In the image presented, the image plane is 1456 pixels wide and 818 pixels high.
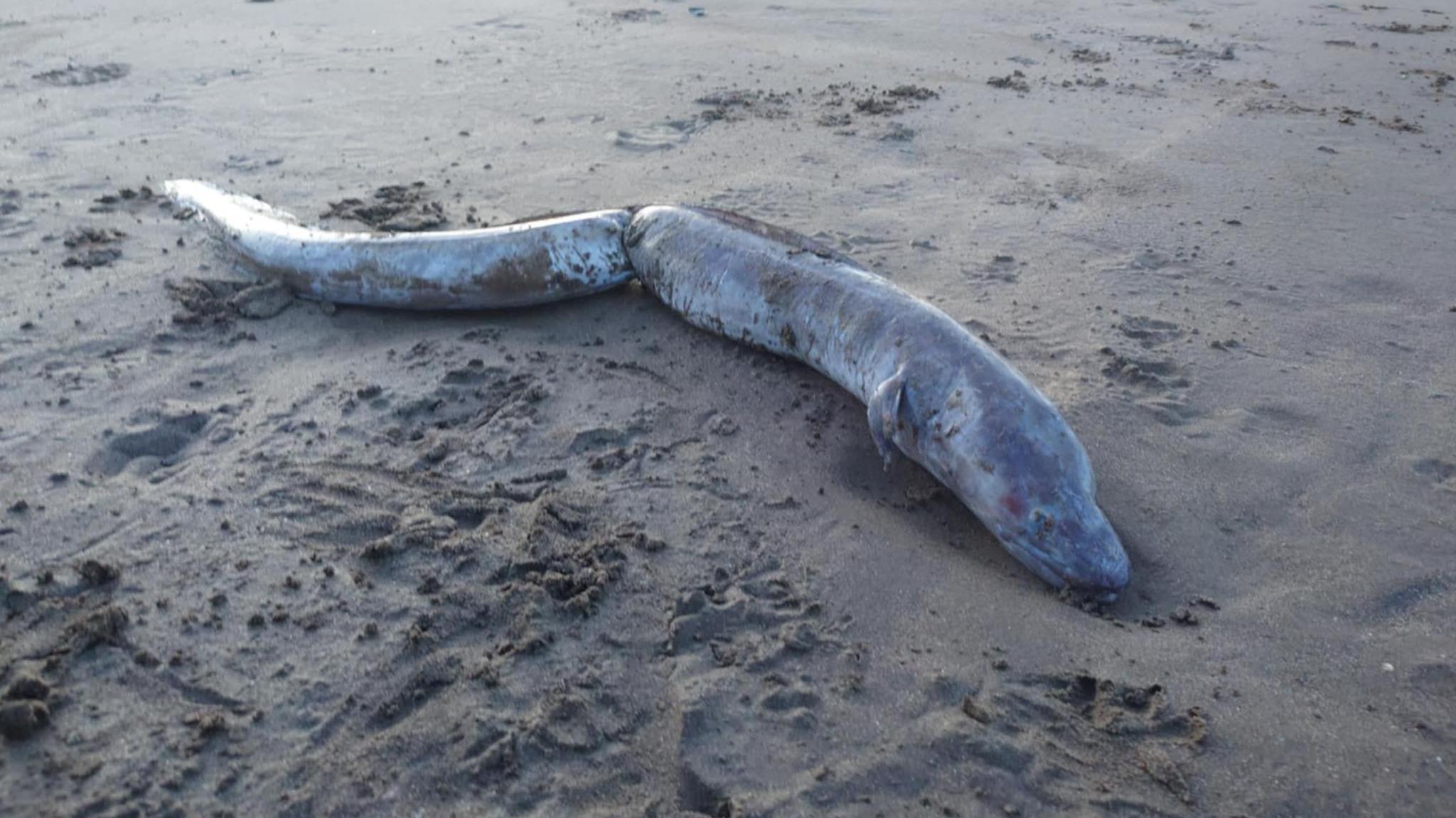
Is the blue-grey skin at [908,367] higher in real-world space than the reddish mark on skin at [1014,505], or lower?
higher

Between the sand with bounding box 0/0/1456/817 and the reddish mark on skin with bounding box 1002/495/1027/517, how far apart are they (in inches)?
7.1

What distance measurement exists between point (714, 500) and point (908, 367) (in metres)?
0.88

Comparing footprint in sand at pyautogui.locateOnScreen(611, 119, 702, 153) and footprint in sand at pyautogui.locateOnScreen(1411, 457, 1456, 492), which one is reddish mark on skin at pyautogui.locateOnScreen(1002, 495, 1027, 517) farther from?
footprint in sand at pyautogui.locateOnScreen(611, 119, 702, 153)

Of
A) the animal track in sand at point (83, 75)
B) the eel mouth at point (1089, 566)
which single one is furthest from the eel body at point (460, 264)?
the animal track in sand at point (83, 75)

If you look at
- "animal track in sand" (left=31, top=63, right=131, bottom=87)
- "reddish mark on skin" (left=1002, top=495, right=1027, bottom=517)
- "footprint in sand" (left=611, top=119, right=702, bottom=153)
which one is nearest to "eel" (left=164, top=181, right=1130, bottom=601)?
"reddish mark on skin" (left=1002, top=495, right=1027, bottom=517)

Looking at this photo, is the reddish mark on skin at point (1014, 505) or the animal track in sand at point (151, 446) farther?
the animal track in sand at point (151, 446)

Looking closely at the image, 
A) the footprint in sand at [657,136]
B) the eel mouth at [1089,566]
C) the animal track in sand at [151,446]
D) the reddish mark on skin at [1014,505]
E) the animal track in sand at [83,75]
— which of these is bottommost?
the eel mouth at [1089,566]

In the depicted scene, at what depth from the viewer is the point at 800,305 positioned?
4203 millimetres

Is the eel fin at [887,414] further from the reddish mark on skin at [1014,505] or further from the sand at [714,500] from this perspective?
the reddish mark on skin at [1014,505]

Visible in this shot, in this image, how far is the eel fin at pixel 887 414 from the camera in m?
3.55

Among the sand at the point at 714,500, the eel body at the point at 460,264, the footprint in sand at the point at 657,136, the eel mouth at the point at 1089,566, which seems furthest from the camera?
the footprint in sand at the point at 657,136

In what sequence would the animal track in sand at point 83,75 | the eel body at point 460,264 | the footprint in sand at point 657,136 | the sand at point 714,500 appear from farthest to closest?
the animal track in sand at point 83,75 → the footprint in sand at point 657,136 → the eel body at point 460,264 → the sand at point 714,500

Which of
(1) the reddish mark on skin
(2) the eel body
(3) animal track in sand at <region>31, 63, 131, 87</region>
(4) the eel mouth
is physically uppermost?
(3) animal track in sand at <region>31, 63, 131, 87</region>

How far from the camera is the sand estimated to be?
8.05 ft
